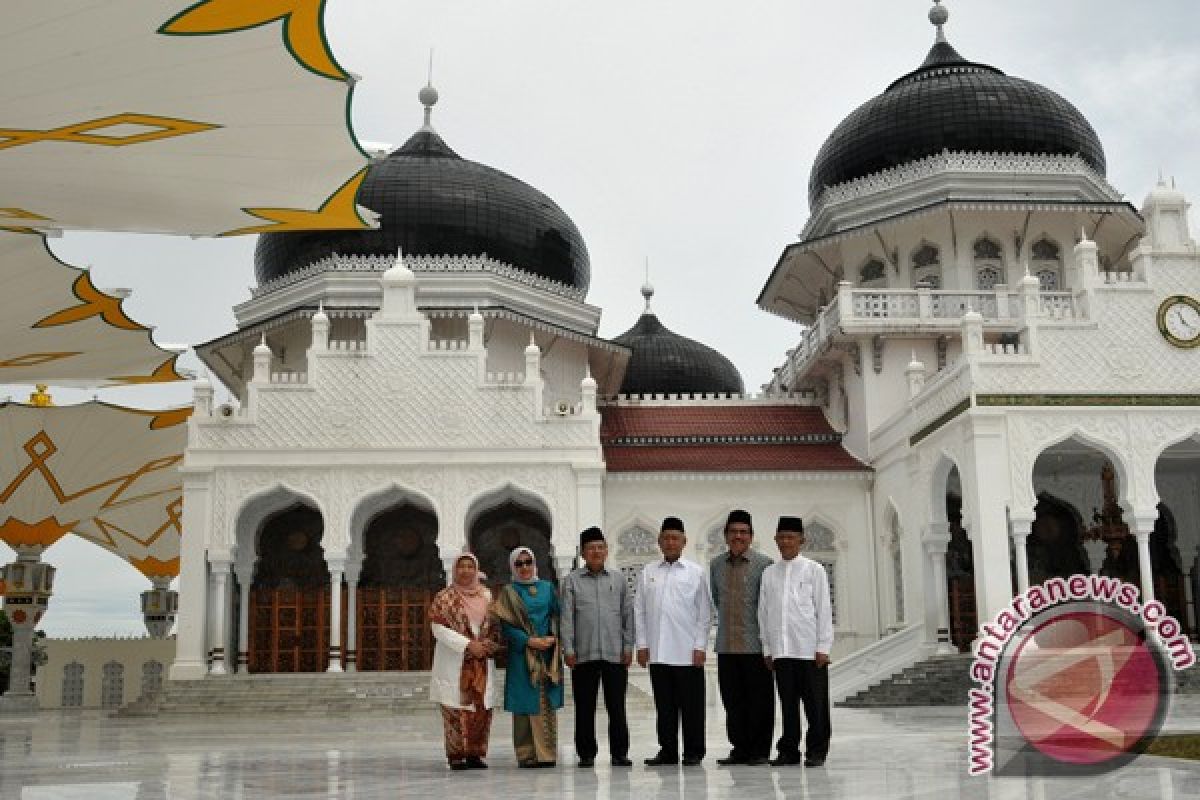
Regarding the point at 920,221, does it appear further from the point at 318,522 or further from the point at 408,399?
the point at 318,522

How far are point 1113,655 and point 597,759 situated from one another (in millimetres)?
3470

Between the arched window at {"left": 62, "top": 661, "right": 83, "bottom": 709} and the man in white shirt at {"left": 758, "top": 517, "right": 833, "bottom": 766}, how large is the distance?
A: 2486 cm

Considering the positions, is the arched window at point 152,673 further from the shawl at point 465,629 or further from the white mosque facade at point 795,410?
the shawl at point 465,629

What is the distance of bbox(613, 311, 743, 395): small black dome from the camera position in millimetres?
33219

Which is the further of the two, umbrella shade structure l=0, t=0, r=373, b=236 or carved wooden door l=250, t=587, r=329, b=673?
carved wooden door l=250, t=587, r=329, b=673

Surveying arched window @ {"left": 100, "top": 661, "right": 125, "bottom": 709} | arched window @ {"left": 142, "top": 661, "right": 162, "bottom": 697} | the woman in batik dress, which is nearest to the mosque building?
arched window @ {"left": 142, "top": 661, "right": 162, "bottom": 697}

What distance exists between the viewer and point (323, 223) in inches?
501

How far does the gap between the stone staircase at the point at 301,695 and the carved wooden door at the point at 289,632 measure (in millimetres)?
1436

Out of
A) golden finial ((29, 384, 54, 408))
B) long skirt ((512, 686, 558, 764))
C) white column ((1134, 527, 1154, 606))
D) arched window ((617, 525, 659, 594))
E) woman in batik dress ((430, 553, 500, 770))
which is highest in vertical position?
golden finial ((29, 384, 54, 408))

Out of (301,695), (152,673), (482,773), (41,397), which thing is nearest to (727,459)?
(301,695)

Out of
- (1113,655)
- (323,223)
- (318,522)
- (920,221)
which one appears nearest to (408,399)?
(318,522)

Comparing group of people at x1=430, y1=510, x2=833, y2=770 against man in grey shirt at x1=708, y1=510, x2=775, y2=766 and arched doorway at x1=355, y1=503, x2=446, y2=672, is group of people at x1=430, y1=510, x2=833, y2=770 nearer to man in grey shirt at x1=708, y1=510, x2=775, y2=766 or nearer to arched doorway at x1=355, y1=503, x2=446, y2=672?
man in grey shirt at x1=708, y1=510, x2=775, y2=766

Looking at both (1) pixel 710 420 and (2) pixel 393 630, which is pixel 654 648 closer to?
(2) pixel 393 630

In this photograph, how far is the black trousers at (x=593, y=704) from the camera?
8.20 m
